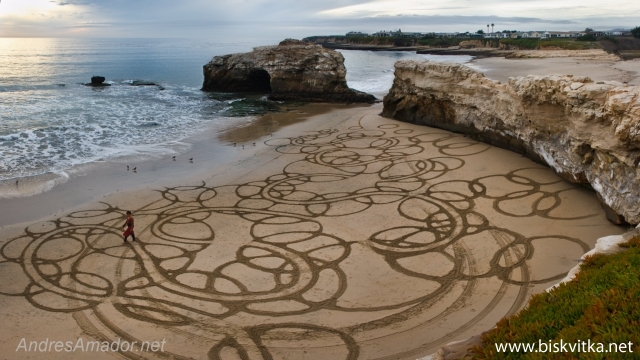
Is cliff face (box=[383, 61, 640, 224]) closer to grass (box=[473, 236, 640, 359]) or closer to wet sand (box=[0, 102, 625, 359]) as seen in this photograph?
wet sand (box=[0, 102, 625, 359])

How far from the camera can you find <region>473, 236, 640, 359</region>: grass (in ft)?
16.0

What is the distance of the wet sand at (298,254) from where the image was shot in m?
8.89

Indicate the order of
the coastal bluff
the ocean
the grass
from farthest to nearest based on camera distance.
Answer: the coastal bluff
the ocean
the grass

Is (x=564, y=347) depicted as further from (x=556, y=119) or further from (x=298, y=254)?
(x=556, y=119)

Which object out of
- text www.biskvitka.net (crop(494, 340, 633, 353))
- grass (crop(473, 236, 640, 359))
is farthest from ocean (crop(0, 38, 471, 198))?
text www.biskvitka.net (crop(494, 340, 633, 353))

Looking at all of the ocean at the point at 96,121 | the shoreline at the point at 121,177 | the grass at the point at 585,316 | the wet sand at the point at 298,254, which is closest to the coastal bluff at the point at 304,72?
the ocean at the point at 96,121

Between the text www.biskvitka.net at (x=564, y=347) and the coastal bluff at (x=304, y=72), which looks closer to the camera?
the text www.biskvitka.net at (x=564, y=347)

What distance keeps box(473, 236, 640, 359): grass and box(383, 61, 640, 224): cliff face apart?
5.63 meters

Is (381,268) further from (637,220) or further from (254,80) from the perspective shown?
(254,80)

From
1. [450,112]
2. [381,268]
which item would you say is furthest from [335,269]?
[450,112]

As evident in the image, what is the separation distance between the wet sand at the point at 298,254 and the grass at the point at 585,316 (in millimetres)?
2465

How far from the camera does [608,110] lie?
12.1 meters

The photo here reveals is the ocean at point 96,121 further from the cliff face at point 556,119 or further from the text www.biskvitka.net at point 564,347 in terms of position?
the text www.biskvitka.net at point 564,347

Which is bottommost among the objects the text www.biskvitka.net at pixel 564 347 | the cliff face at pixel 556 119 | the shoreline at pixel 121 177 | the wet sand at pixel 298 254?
the wet sand at pixel 298 254
